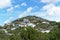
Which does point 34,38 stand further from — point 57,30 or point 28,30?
point 57,30

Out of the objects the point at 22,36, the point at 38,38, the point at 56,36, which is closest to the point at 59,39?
the point at 56,36

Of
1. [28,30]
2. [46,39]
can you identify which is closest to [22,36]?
[28,30]

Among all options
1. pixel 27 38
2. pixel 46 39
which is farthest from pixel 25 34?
pixel 46 39

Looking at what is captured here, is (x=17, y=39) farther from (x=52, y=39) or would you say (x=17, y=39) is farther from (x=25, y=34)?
(x=52, y=39)

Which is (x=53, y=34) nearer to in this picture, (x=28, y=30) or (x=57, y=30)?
(x=57, y=30)

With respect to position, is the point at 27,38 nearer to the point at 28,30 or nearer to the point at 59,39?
the point at 28,30

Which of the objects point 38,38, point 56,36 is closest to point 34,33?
point 38,38
